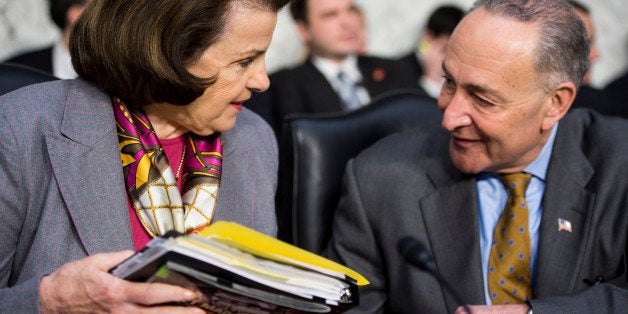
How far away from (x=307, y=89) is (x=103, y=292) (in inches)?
105

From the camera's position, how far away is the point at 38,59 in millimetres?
3646

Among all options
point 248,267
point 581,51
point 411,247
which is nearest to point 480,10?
point 581,51

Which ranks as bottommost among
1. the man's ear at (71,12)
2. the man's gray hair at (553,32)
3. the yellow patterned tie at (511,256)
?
the yellow patterned tie at (511,256)

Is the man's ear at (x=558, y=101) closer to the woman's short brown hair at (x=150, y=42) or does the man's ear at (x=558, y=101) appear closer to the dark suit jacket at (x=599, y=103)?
the woman's short brown hair at (x=150, y=42)

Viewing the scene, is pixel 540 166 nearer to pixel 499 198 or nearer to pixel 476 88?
pixel 499 198

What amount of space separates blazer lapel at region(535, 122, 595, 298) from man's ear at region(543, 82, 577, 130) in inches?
4.4

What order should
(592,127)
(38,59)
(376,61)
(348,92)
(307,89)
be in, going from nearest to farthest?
1. (592,127)
2. (38,59)
3. (307,89)
4. (348,92)
5. (376,61)

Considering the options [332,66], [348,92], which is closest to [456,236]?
[348,92]

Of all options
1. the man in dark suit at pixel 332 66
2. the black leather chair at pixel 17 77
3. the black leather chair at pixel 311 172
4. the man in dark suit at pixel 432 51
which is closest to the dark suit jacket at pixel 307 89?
the man in dark suit at pixel 332 66

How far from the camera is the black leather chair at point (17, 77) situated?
5.72 feet

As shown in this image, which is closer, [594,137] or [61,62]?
[594,137]

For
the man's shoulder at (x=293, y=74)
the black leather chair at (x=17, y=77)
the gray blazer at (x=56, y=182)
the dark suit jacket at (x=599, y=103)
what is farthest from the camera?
the man's shoulder at (x=293, y=74)

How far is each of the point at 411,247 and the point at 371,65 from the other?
102 inches

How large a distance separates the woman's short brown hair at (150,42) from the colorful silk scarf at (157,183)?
0.07 meters
